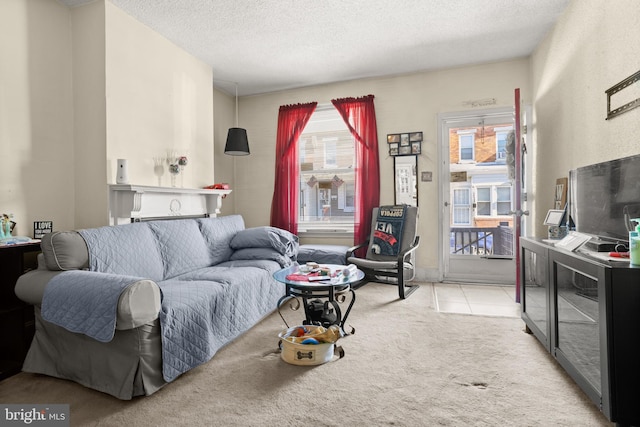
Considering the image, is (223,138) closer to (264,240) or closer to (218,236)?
(218,236)

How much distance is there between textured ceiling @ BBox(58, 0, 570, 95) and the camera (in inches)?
112

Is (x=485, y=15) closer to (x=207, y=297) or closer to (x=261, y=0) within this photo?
(x=261, y=0)

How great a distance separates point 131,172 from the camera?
2.96 m

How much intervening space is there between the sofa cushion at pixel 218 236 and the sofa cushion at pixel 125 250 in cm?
62

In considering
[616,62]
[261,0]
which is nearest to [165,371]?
[261,0]

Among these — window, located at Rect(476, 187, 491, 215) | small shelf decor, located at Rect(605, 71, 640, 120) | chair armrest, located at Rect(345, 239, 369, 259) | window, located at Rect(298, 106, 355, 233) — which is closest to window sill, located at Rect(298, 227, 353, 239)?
window, located at Rect(298, 106, 355, 233)

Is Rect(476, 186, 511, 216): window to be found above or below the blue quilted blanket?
A: above

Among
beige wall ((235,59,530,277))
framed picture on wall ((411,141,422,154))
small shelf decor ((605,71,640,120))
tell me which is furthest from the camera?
framed picture on wall ((411,141,422,154))

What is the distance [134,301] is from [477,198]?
3856 mm

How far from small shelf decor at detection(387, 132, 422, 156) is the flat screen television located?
82.8 inches

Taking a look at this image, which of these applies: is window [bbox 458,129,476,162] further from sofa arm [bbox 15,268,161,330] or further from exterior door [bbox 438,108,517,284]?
sofa arm [bbox 15,268,161,330]

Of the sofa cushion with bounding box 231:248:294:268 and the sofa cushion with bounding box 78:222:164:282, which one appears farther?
the sofa cushion with bounding box 231:248:294:268

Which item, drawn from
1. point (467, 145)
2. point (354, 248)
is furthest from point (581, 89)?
point (354, 248)

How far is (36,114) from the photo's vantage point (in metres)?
2.52
